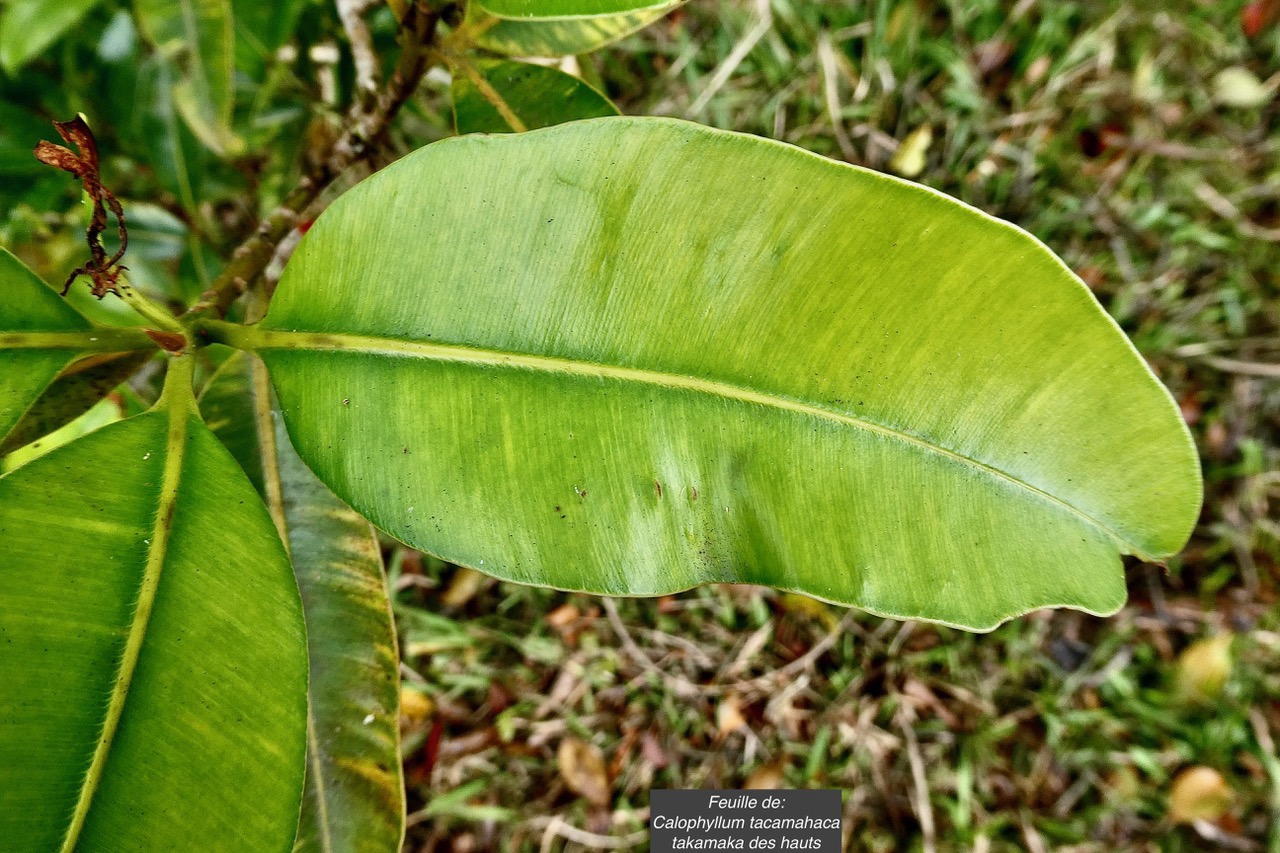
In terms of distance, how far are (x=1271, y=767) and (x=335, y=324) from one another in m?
1.71

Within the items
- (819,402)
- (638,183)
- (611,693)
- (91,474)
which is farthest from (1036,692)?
(91,474)

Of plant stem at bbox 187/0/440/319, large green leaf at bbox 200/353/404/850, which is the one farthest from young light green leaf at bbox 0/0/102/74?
large green leaf at bbox 200/353/404/850

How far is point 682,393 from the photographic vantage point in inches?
19.8

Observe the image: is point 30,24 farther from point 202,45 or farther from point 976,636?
point 976,636

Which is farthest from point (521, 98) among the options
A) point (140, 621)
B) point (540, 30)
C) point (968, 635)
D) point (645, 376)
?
point (968, 635)

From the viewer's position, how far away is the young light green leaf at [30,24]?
0.81 meters

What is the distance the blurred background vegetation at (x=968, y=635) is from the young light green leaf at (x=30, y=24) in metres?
0.41

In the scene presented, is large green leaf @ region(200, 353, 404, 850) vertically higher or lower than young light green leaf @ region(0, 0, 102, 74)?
lower

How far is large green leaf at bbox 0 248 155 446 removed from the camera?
49 cm

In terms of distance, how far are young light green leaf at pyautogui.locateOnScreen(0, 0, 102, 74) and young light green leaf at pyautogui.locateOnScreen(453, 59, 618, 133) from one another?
1.53 ft

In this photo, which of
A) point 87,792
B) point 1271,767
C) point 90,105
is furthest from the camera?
point 1271,767

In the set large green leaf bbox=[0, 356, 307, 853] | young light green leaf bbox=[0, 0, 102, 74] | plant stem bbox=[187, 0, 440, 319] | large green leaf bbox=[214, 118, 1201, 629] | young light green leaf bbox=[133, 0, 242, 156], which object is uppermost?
young light green leaf bbox=[0, 0, 102, 74]

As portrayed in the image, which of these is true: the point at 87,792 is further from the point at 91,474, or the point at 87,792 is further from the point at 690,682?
the point at 690,682

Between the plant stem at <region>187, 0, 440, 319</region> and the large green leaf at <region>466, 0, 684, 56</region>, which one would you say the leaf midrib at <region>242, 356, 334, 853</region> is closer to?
the plant stem at <region>187, 0, 440, 319</region>
